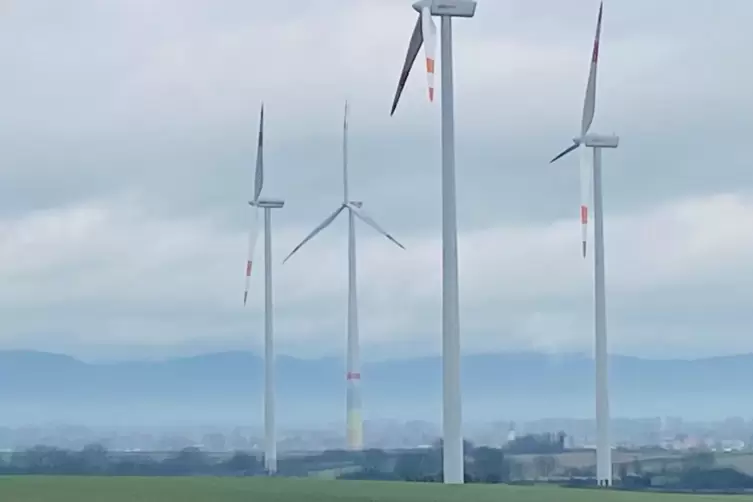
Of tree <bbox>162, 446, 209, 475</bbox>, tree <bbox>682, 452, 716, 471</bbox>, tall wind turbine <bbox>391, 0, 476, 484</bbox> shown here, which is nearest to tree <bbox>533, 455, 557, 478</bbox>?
tree <bbox>682, 452, 716, 471</bbox>

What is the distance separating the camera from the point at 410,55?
188 ft

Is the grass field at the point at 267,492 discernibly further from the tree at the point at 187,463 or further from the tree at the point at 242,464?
the tree at the point at 242,464

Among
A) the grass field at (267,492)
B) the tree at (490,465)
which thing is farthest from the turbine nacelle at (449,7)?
the tree at (490,465)

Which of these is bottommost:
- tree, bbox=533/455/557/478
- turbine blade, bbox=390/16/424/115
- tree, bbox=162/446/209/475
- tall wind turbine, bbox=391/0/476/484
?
tree, bbox=533/455/557/478

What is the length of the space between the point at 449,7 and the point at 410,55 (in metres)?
2.55

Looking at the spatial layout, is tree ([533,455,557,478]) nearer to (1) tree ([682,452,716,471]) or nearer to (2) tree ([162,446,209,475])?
(1) tree ([682,452,716,471])

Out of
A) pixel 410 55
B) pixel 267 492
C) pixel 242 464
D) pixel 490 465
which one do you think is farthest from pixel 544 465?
pixel 267 492

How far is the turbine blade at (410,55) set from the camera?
5616 cm

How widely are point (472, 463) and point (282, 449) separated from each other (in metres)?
34.5

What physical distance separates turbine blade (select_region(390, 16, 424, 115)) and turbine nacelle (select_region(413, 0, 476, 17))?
920 millimetres

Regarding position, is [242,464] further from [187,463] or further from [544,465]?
[544,465]

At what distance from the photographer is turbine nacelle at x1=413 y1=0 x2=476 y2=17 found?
55.5m

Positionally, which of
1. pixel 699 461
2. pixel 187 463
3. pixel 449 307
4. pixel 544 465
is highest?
pixel 449 307

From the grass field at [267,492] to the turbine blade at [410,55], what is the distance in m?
14.6
